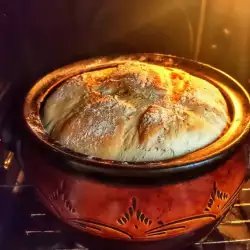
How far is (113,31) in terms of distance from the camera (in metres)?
1.21

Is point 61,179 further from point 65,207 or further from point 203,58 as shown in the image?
point 203,58

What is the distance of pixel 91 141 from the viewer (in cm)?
82

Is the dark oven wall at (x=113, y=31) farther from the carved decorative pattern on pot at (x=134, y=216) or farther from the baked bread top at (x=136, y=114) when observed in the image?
the carved decorative pattern on pot at (x=134, y=216)

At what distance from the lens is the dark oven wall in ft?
3.84

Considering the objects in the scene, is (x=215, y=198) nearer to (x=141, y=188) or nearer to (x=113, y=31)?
(x=141, y=188)

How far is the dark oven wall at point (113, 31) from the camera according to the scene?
1171 mm

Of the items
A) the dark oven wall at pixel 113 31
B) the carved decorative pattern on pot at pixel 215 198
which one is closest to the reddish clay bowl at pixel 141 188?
the carved decorative pattern on pot at pixel 215 198

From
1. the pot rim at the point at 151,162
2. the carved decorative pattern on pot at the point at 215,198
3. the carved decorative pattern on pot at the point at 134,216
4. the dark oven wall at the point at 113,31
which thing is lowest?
the carved decorative pattern on pot at the point at 134,216

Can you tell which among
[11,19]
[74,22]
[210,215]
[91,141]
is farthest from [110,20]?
[210,215]

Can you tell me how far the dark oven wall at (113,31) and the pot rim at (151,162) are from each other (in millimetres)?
157

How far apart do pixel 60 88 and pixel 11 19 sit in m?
0.30

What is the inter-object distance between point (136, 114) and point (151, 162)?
0.39 ft

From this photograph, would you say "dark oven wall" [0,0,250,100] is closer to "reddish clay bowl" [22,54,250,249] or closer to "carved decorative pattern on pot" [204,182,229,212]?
"reddish clay bowl" [22,54,250,249]

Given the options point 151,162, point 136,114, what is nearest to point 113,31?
point 136,114
